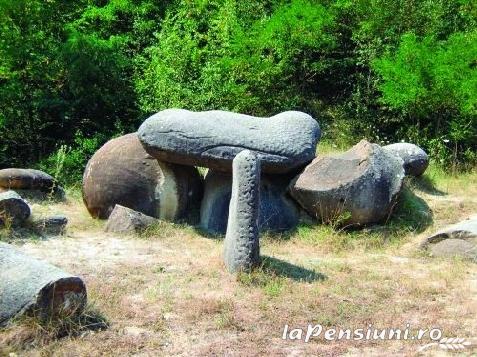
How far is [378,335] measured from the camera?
535 centimetres

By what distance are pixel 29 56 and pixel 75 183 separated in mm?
2613

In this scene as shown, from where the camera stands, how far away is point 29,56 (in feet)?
37.9

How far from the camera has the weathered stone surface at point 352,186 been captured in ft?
26.4

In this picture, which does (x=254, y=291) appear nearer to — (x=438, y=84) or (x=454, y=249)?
(x=454, y=249)

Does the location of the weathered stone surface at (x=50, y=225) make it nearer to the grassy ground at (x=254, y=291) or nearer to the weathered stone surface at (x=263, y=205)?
the grassy ground at (x=254, y=291)

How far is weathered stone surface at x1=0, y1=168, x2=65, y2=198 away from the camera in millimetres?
9148

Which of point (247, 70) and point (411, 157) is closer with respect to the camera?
point (411, 157)

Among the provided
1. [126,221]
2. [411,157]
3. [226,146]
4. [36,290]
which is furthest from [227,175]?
[36,290]

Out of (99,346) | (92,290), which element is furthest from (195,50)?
(99,346)

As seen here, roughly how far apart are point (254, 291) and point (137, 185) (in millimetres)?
2937

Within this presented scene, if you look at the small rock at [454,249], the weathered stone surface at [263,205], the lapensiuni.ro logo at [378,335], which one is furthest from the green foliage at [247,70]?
the lapensiuni.ro logo at [378,335]

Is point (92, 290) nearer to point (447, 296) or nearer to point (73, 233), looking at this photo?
point (73, 233)

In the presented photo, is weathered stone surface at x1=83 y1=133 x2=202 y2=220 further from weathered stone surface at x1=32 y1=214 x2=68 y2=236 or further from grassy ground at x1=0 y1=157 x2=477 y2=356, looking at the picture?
weathered stone surface at x1=32 y1=214 x2=68 y2=236

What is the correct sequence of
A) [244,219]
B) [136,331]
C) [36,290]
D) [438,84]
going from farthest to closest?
[438,84]
[244,219]
[136,331]
[36,290]
